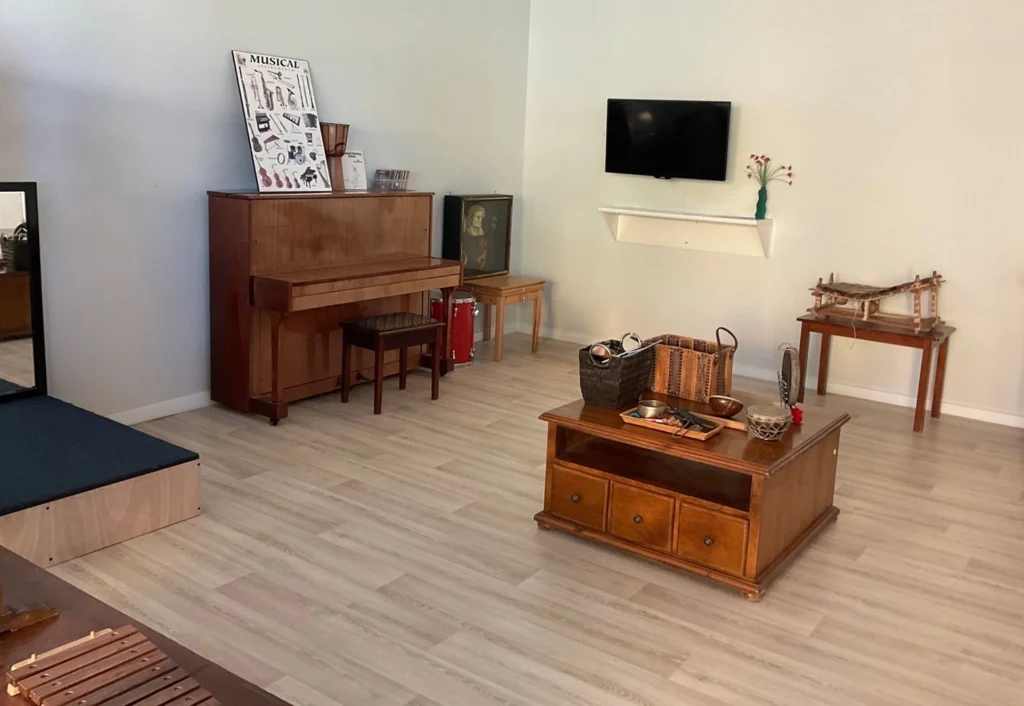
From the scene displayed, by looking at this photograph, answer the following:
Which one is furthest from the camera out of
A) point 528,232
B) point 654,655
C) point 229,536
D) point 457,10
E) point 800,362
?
point 528,232

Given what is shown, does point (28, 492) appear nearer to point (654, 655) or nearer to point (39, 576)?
point (39, 576)

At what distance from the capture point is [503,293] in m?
6.12

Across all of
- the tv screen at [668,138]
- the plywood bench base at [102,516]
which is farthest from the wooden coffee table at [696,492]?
the tv screen at [668,138]

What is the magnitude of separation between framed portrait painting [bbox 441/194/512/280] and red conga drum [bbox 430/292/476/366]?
31cm

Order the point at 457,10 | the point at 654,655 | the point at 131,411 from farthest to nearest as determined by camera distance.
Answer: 1. the point at 457,10
2. the point at 131,411
3. the point at 654,655

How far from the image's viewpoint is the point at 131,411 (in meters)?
4.56

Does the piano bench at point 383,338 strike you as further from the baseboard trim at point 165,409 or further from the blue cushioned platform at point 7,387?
the blue cushioned platform at point 7,387

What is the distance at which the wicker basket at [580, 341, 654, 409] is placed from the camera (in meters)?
3.48

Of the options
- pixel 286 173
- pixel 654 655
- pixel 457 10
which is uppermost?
pixel 457 10

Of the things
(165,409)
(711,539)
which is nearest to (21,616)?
(711,539)

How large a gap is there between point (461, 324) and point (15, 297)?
2.69m

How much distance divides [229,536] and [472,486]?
3.42ft

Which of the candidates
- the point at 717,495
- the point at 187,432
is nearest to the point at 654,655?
the point at 717,495

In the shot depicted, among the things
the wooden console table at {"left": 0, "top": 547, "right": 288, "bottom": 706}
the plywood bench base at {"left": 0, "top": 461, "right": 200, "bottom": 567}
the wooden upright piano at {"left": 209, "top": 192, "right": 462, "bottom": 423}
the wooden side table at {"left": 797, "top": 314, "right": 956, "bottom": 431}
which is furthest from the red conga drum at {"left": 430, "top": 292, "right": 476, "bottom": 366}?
the wooden console table at {"left": 0, "top": 547, "right": 288, "bottom": 706}
